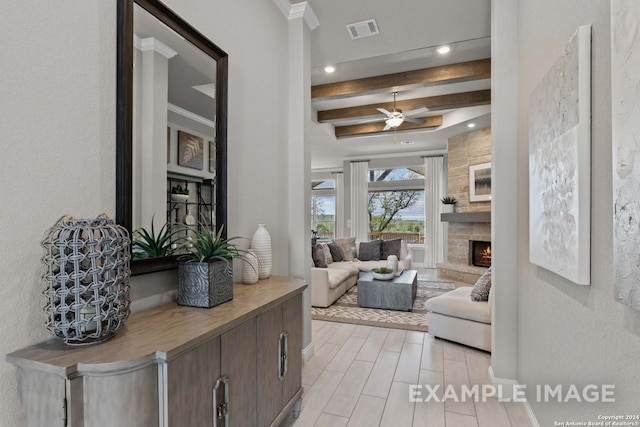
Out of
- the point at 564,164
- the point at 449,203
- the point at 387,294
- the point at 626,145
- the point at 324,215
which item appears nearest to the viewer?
the point at 626,145

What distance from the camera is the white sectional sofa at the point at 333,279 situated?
14.9 ft

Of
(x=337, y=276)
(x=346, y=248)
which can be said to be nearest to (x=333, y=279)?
(x=337, y=276)

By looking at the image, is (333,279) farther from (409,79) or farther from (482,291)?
(409,79)

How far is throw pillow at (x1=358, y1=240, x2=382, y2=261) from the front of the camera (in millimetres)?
6672

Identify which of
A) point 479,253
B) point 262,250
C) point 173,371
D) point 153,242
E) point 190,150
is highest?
point 190,150

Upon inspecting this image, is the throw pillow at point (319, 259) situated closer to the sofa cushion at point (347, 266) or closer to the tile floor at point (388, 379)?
the sofa cushion at point (347, 266)

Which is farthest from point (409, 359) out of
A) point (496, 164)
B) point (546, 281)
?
point (496, 164)

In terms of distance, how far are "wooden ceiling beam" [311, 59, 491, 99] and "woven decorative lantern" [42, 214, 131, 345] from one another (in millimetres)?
3864

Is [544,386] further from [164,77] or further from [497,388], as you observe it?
[164,77]

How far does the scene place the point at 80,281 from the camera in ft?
3.31

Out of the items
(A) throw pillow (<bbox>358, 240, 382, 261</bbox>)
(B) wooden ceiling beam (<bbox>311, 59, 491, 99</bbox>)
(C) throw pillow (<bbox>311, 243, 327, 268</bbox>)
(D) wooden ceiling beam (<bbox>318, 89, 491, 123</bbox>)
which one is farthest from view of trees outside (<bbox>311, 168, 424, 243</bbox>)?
(B) wooden ceiling beam (<bbox>311, 59, 491, 99</bbox>)

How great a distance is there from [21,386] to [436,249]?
323 inches

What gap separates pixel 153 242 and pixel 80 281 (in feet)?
1.64

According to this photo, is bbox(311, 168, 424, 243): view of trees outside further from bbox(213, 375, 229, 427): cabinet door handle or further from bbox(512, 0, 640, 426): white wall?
bbox(213, 375, 229, 427): cabinet door handle
